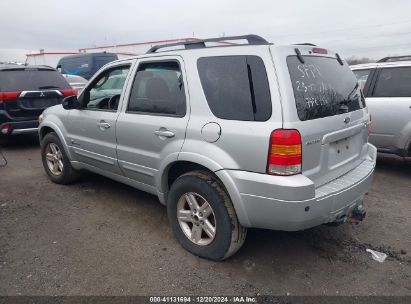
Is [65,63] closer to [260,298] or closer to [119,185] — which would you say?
[119,185]

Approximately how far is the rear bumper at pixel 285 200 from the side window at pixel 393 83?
3083mm

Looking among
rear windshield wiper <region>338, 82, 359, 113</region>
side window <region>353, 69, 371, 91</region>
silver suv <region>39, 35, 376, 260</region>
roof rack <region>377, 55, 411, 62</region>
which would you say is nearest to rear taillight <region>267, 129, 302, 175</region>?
silver suv <region>39, 35, 376, 260</region>

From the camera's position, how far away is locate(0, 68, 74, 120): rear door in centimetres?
678

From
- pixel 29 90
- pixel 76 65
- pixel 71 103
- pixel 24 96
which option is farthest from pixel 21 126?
pixel 76 65

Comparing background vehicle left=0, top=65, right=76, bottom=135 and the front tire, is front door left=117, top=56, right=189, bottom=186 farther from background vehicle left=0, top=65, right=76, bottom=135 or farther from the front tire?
background vehicle left=0, top=65, right=76, bottom=135

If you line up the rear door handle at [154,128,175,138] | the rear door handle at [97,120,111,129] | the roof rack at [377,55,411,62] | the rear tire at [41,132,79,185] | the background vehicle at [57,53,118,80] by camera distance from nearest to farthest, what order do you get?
the rear door handle at [154,128,175,138] < the rear door handle at [97,120,111,129] < the rear tire at [41,132,79,185] < the roof rack at [377,55,411,62] < the background vehicle at [57,53,118,80]

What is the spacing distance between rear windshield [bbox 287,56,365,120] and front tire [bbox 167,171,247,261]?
0.93 m

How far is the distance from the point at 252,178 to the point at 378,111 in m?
3.63

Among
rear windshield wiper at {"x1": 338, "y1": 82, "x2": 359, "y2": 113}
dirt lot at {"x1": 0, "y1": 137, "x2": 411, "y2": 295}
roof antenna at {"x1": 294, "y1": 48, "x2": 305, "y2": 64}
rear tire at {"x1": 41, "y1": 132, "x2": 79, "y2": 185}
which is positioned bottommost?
dirt lot at {"x1": 0, "y1": 137, "x2": 411, "y2": 295}

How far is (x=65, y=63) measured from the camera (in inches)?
648

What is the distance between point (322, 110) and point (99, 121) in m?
2.44

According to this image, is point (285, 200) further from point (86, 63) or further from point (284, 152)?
point (86, 63)

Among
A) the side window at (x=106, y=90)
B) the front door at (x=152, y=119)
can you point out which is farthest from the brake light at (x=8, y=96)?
the front door at (x=152, y=119)

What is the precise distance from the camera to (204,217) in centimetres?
302
